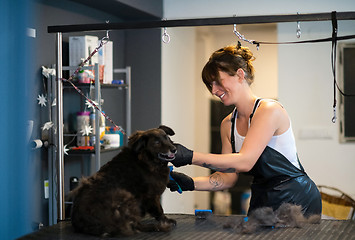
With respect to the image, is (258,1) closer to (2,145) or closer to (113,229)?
(2,145)

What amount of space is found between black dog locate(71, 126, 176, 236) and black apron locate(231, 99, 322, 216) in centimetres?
58

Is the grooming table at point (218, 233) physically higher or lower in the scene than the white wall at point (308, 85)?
lower

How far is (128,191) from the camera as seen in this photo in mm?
1814

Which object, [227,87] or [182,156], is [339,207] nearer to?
[227,87]

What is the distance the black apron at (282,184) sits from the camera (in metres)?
2.29

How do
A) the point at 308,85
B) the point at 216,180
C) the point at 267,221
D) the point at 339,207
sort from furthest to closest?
the point at 308,85 → the point at 339,207 → the point at 216,180 → the point at 267,221

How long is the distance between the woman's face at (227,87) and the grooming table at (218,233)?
592 mm

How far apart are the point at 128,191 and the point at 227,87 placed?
0.77m

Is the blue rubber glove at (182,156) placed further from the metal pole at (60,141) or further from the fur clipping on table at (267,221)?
the metal pole at (60,141)

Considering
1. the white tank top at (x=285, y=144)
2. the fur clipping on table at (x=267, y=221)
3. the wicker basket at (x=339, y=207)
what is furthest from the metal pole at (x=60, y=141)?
the wicker basket at (x=339, y=207)

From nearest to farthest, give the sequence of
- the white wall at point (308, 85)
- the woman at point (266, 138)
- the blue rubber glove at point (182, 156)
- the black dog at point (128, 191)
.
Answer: the black dog at point (128, 191) → the blue rubber glove at point (182, 156) → the woman at point (266, 138) → the white wall at point (308, 85)

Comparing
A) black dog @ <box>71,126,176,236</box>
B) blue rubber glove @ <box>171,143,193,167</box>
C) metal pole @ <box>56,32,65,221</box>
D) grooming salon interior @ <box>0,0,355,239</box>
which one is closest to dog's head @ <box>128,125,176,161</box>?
black dog @ <box>71,126,176,236</box>

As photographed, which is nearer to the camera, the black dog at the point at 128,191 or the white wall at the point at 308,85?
the black dog at the point at 128,191

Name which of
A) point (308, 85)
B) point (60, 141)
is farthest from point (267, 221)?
point (308, 85)
